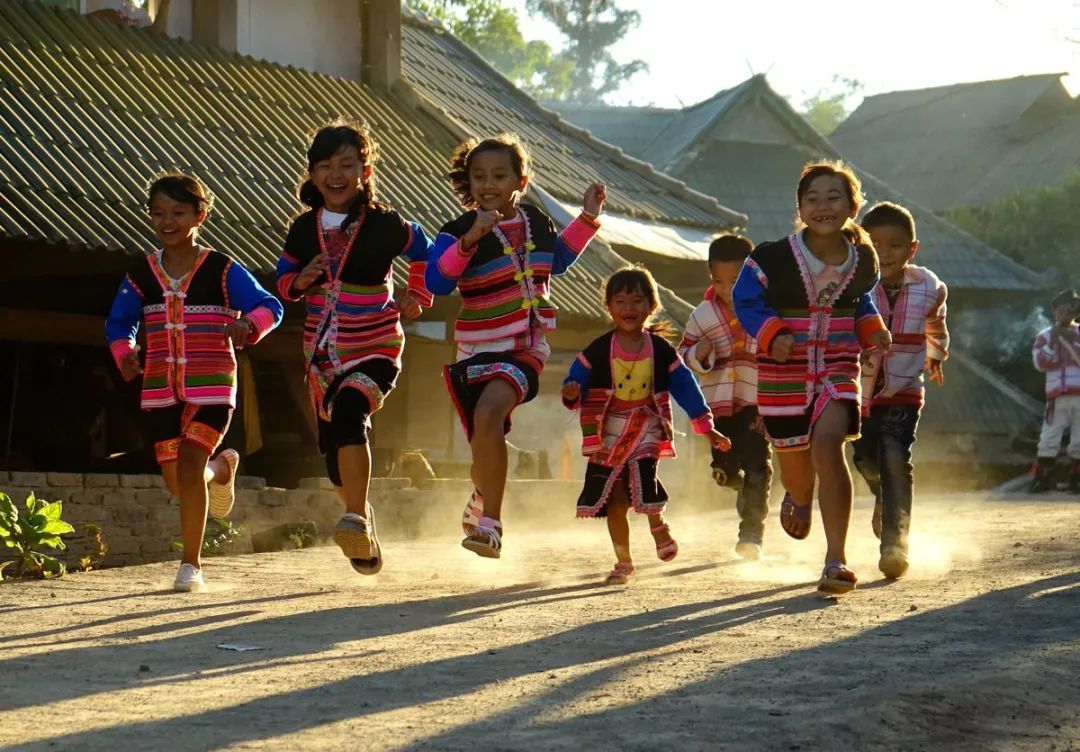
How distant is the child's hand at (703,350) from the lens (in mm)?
9555

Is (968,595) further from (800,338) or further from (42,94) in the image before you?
(42,94)

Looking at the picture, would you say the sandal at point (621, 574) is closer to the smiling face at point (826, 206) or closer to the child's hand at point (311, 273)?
the smiling face at point (826, 206)

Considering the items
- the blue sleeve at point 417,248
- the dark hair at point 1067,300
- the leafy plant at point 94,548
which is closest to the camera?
the blue sleeve at point 417,248

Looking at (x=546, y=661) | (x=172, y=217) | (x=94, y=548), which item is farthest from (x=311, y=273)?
(x=546, y=661)

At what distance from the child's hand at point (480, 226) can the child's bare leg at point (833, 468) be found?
5.12 feet

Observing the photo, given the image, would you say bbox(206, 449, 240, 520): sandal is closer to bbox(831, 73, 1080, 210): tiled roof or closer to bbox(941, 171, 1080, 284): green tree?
bbox(941, 171, 1080, 284): green tree

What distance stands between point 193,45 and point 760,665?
37.9 ft

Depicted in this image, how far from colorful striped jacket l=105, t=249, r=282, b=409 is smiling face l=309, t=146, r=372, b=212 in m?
0.50

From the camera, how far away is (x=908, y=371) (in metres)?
8.34

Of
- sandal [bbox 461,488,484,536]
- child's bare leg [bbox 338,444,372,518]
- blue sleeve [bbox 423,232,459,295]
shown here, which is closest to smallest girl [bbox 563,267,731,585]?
sandal [bbox 461,488,484,536]

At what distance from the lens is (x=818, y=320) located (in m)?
7.43

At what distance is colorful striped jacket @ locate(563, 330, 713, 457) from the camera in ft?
27.0

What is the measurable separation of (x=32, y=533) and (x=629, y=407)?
2.86 m

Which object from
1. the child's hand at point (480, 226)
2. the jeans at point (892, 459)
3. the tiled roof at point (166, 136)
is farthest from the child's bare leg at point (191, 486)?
the tiled roof at point (166, 136)
